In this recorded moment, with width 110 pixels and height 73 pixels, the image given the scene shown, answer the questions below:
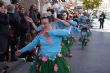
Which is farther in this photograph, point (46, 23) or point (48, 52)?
point (48, 52)

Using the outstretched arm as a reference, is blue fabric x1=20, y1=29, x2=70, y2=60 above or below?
below

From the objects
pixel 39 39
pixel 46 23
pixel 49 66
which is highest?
pixel 46 23

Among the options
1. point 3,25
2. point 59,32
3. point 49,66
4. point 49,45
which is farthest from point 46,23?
point 3,25

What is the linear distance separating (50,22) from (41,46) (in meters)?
0.48

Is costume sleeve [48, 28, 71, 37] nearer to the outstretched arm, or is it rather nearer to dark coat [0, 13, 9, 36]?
the outstretched arm

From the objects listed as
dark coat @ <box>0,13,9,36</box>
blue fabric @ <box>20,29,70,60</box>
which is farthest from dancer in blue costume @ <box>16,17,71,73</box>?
dark coat @ <box>0,13,9,36</box>

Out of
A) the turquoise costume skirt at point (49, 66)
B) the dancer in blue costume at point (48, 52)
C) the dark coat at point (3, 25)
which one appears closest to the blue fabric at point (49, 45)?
the dancer in blue costume at point (48, 52)

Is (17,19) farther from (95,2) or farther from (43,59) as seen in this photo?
(95,2)

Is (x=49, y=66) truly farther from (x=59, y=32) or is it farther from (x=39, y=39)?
(x=59, y=32)

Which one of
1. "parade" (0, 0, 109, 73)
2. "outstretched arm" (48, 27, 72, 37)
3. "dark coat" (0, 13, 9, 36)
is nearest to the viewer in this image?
"outstretched arm" (48, 27, 72, 37)

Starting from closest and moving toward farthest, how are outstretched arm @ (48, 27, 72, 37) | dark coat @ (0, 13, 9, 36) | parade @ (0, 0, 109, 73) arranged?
outstretched arm @ (48, 27, 72, 37)
parade @ (0, 0, 109, 73)
dark coat @ (0, 13, 9, 36)

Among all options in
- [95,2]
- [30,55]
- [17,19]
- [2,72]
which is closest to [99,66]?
[30,55]

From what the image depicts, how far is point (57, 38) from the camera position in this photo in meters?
7.36

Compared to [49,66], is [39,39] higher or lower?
higher
